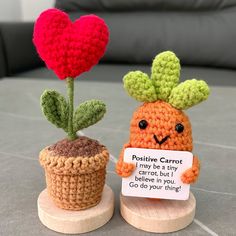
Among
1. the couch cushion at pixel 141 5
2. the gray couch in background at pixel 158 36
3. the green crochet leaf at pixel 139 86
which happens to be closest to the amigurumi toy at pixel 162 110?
the green crochet leaf at pixel 139 86

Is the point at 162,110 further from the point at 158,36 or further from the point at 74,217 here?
the point at 158,36

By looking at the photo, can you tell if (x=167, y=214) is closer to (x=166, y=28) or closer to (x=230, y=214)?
(x=230, y=214)

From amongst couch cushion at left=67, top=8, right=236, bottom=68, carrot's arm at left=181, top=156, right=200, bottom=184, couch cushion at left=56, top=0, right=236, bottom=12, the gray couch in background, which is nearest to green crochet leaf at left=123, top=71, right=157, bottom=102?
carrot's arm at left=181, top=156, right=200, bottom=184

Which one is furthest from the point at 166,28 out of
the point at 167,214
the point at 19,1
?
the point at 167,214

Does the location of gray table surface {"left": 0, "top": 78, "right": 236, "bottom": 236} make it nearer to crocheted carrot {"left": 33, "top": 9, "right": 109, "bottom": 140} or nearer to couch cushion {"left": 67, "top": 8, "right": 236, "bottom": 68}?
crocheted carrot {"left": 33, "top": 9, "right": 109, "bottom": 140}

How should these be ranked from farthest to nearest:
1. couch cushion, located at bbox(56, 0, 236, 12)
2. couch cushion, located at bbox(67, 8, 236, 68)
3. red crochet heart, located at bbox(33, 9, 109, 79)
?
couch cushion, located at bbox(56, 0, 236, 12), couch cushion, located at bbox(67, 8, 236, 68), red crochet heart, located at bbox(33, 9, 109, 79)

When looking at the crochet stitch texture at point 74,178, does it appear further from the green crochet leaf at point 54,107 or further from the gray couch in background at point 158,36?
the gray couch in background at point 158,36
